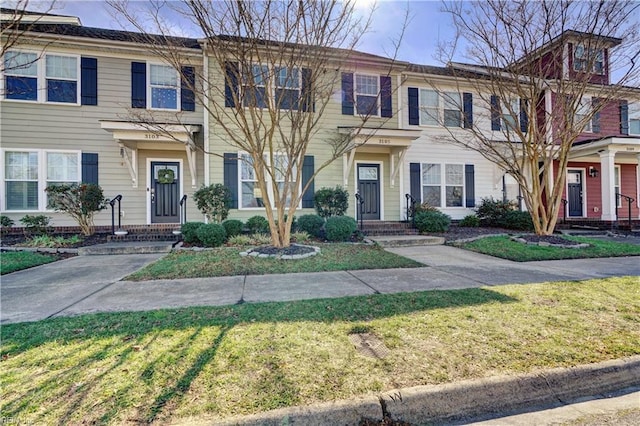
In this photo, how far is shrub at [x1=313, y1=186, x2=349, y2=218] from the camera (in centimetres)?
999

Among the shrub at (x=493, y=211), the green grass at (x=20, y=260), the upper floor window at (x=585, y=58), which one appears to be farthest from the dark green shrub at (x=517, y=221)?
the green grass at (x=20, y=260)

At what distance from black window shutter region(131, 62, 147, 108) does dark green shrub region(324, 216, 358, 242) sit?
7077 millimetres

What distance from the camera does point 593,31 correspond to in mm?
7402

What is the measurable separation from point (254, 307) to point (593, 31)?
384 inches

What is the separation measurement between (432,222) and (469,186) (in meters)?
3.81

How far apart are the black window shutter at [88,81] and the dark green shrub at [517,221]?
47.1 feet

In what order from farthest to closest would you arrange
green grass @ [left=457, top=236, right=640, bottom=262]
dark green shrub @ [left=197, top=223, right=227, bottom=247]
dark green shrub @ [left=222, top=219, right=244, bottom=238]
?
1. dark green shrub @ [left=222, top=219, right=244, bottom=238]
2. dark green shrub @ [left=197, top=223, right=227, bottom=247]
3. green grass @ [left=457, top=236, right=640, bottom=262]

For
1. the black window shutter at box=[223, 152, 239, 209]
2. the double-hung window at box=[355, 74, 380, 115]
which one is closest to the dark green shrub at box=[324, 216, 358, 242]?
the black window shutter at box=[223, 152, 239, 209]

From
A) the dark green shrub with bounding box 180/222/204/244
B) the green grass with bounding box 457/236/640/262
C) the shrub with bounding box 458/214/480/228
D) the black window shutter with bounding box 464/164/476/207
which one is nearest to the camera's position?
the green grass with bounding box 457/236/640/262

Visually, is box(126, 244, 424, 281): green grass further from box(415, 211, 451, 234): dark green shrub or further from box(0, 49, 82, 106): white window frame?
box(0, 49, 82, 106): white window frame

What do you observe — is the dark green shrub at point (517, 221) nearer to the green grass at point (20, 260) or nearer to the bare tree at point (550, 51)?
the bare tree at point (550, 51)

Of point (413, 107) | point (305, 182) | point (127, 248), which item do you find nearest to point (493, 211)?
point (413, 107)

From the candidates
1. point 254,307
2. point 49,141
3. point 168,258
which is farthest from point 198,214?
point 254,307

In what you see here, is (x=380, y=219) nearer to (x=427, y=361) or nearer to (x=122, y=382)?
(x=427, y=361)
